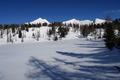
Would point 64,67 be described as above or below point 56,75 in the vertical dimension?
below

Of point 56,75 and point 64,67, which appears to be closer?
point 56,75

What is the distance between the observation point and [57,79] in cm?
2012

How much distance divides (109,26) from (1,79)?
29.9 metres

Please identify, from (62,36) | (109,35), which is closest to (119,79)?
(109,35)

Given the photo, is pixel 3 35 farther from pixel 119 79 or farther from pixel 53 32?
pixel 119 79

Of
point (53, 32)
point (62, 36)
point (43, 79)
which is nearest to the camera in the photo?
point (43, 79)

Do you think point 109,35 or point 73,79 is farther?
point 109,35

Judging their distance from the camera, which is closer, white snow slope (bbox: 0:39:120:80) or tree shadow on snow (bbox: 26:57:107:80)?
tree shadow on snow (bbox: 26:57:107:80)

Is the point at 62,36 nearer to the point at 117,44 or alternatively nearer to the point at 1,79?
the point at 117,44

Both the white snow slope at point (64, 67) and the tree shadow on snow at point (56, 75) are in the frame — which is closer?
the tree shadow on snow at point (56, 75)

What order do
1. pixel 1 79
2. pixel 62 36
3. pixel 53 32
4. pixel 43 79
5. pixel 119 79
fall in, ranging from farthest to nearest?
pixel 53 32 → pixel 62 36 → pixel 1 79 → pixel 43 79 → pixel 119 79

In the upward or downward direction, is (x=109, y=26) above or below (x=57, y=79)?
above

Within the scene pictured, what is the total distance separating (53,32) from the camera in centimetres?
18525

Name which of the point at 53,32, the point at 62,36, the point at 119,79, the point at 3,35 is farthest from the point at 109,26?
the point at 3,35
